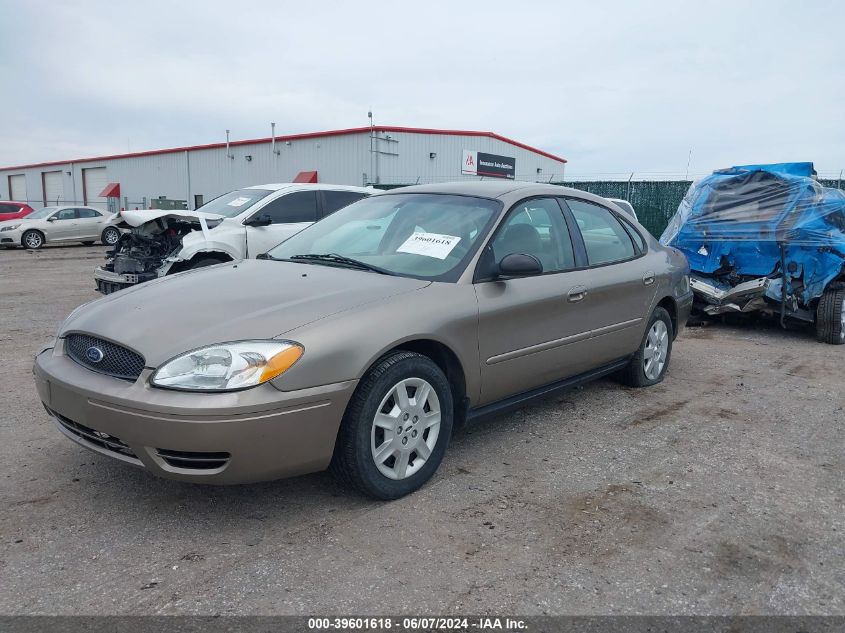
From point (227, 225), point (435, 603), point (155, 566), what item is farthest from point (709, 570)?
point (227, 225)

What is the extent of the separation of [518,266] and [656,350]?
7.72 ft

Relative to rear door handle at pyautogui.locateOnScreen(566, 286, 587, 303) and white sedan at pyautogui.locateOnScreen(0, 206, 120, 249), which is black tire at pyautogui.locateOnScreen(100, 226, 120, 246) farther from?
rear door handle at pyautogui.locateOnScreen(566, 286, 587, 303)

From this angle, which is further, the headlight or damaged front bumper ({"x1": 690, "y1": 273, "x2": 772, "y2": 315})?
damaged front bumper ({"x1": 690, "y1": 273, "x2": 772, "y2": 315})

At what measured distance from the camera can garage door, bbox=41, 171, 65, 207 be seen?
45.1 meters

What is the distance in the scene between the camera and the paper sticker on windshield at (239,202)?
9094mm

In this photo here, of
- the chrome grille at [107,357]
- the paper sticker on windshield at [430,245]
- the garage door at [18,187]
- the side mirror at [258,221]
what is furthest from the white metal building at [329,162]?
the chrome grille at [107,357]

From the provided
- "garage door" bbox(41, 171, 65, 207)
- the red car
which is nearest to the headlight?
the red car

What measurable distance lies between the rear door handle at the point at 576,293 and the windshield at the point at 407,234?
0.72 m

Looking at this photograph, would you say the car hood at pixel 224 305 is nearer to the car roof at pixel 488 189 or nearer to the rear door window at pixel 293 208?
the car roof at pixel 488 189

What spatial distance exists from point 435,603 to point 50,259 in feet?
57.6

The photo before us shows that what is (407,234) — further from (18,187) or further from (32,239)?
(18,187)

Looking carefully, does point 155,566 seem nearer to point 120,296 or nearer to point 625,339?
point 120,296

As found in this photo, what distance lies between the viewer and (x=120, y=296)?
11.7 feet

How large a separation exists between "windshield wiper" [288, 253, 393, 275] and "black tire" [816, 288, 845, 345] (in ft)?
19.1
